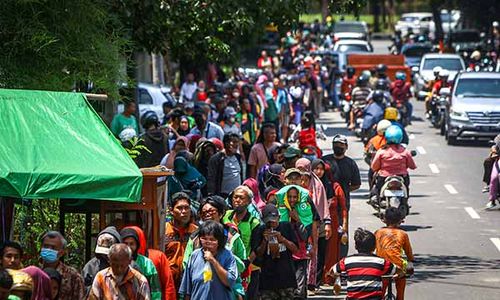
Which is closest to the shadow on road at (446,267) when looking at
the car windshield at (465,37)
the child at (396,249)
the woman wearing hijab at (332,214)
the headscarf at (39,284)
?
the woman wearing hijab at (332,214)

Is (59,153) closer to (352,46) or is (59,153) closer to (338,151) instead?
(338,151)

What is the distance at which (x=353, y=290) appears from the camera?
11.6m

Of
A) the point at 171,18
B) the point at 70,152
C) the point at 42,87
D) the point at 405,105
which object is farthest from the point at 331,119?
the point at 70,152

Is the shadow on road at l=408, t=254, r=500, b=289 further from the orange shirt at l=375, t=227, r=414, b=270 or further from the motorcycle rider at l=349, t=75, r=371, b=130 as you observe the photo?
the motorcycle rider at l=349, t=75, r=371, b=130

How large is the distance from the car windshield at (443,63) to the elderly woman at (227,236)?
113 feet

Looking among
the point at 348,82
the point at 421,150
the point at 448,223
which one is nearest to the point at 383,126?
the point at 448,223

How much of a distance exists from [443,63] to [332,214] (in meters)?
31.1

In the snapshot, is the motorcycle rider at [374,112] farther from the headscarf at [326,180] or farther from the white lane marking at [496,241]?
the headscarf at [326,180]

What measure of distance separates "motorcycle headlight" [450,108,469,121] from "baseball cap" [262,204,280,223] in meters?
19.9

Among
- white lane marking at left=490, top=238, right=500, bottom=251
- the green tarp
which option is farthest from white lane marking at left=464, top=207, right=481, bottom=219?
the green tarp

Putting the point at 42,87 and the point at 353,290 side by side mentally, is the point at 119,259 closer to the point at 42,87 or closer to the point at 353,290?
the point at 353,290

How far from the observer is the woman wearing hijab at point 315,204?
1472cm

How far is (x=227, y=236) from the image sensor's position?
11.4 m

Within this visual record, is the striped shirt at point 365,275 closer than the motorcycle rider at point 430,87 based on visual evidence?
Yes
